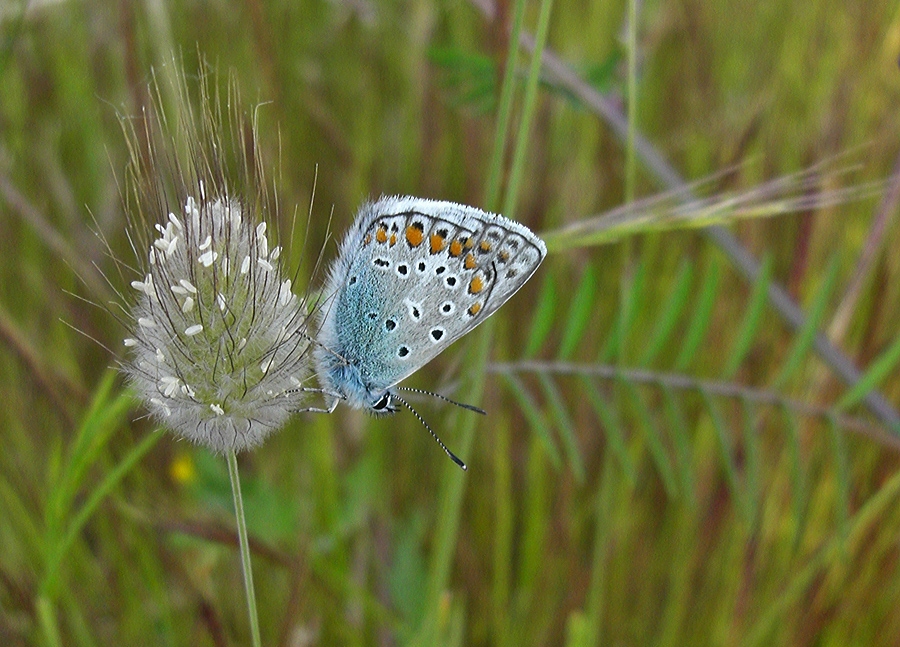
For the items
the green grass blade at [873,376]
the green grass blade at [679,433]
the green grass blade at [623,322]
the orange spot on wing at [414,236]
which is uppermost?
the green grass blade at [623,322]

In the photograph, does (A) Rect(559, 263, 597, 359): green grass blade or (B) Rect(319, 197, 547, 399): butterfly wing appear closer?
(B) Rect(319, 197, 547, 399): butterfly wing

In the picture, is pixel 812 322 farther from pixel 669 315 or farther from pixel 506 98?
pixel 506 98

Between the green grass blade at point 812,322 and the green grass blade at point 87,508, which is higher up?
the green grass blade at point 812,322

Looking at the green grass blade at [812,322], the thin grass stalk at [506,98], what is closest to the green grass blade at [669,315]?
the green grass blade at [812,322]

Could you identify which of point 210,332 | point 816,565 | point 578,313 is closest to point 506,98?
point 210,332

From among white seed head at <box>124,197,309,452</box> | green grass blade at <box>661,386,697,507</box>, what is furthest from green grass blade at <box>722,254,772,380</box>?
white seed head at <box>124,197,309,452</box>

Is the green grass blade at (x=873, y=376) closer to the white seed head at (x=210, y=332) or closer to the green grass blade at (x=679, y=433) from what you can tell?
the green grass blade at (x=679, y=433)

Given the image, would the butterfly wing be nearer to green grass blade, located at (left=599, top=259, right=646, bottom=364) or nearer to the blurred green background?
the blurred green background
